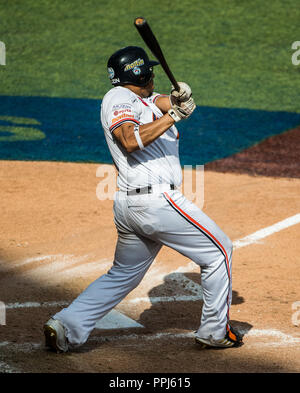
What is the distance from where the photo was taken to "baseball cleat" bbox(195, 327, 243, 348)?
419 centimetres

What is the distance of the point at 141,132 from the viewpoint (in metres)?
3.87

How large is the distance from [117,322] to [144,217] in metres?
1.13

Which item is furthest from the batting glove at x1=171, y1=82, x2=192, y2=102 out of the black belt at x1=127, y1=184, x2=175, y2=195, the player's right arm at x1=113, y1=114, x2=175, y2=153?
the black belt at x1=127, y1=184, x2=175, y2=195

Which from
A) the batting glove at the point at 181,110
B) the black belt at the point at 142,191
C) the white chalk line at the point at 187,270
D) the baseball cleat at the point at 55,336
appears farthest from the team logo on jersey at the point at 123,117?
→ the white chalk line at the point at 187,270

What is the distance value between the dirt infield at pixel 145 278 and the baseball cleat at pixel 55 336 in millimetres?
68

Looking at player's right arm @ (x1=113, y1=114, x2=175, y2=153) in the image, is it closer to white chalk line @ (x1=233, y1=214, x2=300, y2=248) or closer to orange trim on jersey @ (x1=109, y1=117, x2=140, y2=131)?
orange trim on jersey @ (x1=109, y1=117, x2=140, y2=131)

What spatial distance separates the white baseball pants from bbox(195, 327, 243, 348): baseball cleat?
0.11 ft

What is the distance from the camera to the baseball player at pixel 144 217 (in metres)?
4.01

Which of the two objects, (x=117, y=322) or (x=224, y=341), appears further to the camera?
(x=117, y=322)

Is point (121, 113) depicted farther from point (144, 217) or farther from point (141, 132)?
point (144, 217)

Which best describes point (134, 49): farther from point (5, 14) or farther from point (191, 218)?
point (5, 14)

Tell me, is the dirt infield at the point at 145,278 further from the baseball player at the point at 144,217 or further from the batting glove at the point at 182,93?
the batting glove at the point at 182,93

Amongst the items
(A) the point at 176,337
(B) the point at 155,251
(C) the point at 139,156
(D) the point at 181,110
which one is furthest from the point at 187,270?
(D) the point at 181,110
